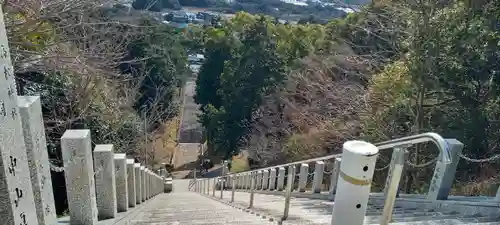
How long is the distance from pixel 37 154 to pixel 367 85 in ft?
45.2

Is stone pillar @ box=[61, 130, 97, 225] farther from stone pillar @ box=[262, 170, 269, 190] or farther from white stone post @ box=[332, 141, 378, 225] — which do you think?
stone pillar @ box=[262, 170, 269, 190]

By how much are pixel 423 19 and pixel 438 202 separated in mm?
5046

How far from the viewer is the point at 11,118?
1.78m

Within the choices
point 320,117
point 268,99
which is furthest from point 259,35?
point 320,117

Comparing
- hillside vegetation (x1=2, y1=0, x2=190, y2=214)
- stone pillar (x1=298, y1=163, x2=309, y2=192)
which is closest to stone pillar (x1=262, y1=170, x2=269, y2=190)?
stone pillar (x1=298, y1=163, x2=309, y2=192)

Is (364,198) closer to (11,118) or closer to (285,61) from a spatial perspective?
(11,118)

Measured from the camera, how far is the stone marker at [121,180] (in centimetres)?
416

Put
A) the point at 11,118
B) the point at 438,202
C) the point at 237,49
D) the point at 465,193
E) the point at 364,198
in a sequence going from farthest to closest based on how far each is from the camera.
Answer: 1. the point at 237,49
2. the point at 465,193
3. the point at 438,202
4. the point at 364,198
5. the point at 11,118

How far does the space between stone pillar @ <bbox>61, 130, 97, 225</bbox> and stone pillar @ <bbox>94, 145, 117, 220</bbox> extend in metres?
0.52

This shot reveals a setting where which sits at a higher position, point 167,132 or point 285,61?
point 285,61

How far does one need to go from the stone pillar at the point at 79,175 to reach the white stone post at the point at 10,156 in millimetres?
887

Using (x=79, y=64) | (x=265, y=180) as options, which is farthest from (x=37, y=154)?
(x=265, y=180)

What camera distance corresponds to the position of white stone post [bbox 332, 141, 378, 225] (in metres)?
2.00

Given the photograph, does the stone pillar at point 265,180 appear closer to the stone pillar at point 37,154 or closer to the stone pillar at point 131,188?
the stone pillar at point 131,188
